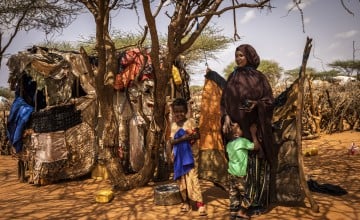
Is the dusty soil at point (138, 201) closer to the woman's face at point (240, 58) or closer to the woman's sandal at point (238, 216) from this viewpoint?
the woman's sandal at point (238, 216)

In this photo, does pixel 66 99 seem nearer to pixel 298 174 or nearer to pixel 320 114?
pixel 298 174

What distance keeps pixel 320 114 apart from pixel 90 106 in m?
7.24

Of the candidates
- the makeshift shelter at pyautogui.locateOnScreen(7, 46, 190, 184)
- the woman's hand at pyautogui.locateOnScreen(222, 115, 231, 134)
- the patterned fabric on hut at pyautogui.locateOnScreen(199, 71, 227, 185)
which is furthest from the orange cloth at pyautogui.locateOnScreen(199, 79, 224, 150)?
the makeshift shelter at pyautogui.locateOnScreen(7, 46, 190, 184)

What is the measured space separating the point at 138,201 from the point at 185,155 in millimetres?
1171

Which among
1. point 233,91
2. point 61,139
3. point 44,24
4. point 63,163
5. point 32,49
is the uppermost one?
point 44,24

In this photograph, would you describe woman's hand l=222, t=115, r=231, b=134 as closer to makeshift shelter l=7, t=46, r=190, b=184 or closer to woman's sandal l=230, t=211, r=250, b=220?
woman's sandal l=230, t=211, r=250, b=220

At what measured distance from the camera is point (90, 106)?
22.8ft

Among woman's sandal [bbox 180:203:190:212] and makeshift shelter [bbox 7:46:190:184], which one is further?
makeshift shelter [bbox 7:46:190:184]

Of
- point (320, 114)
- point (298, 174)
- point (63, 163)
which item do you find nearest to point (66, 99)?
point (63, 163)

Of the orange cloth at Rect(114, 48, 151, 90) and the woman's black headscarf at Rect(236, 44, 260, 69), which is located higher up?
the orange cloth at Rect(114, 48, 151, 90)

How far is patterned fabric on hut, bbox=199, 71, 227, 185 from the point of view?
15.8 feet

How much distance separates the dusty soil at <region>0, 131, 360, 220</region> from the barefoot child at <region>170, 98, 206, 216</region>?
0.23m

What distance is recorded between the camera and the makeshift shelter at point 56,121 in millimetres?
6684

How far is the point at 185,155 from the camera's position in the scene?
4.27m
